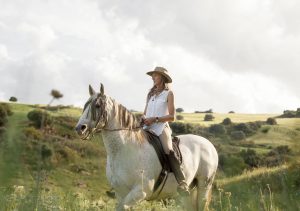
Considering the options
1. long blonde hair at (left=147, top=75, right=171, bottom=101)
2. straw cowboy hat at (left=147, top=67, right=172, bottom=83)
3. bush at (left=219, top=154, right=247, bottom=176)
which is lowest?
bush at (left=219, top=154, right=247, bottom=176)

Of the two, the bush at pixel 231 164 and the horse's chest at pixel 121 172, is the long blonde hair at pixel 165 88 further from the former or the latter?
the bush at pixel 231 164

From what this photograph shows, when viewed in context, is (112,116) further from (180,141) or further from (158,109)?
(180,141)

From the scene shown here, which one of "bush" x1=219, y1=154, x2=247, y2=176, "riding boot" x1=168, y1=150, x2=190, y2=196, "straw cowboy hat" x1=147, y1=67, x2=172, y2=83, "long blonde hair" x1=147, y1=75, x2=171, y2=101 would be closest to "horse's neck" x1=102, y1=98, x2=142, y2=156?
"riding boot" x1=168, y1=150, x2=190, y2=196

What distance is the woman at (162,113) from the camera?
25.2ft

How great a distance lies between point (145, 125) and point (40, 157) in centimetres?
617

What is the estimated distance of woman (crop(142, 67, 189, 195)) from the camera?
7.68 m

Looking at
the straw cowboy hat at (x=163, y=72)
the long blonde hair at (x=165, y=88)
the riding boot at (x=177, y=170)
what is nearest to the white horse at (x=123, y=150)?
the riding boot at (x=177, y=170)

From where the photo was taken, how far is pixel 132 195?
22.9ft

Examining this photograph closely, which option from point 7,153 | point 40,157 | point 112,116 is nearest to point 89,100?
point 112,116

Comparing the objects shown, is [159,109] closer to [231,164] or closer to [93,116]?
[93,116]

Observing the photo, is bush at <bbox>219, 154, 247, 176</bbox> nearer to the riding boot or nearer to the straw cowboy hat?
the riding boot

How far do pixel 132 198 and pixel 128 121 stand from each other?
125 centimetres

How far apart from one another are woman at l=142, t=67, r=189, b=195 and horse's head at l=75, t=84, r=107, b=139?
76cm

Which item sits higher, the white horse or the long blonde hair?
the long blonde hair
